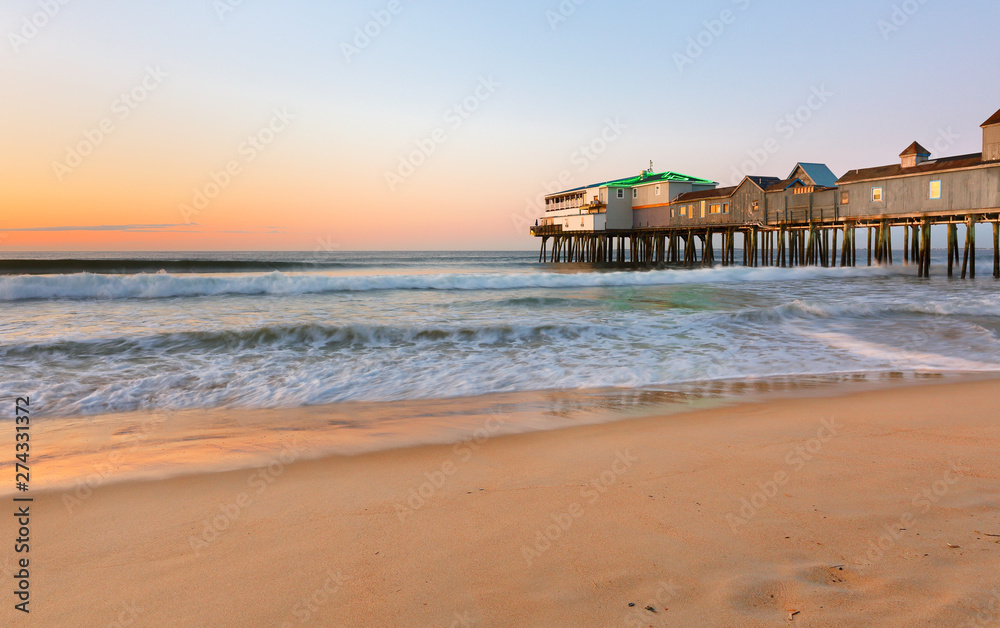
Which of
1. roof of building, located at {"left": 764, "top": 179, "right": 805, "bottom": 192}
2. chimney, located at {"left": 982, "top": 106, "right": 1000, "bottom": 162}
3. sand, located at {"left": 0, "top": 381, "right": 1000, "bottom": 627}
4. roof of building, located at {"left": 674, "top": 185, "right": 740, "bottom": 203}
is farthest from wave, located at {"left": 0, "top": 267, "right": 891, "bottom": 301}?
sand, located at {"left": 0, "top": 381, "right": 1000, "bottom": 627}

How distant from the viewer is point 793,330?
39.6ft

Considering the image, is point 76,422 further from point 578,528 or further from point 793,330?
point 793,330

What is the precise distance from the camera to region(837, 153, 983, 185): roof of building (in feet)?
84.8

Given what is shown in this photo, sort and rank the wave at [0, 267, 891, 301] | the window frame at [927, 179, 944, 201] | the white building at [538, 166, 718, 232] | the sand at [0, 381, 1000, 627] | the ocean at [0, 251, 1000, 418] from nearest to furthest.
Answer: the sand at [0, 381, 1000, 627], the ocean at [0, 251, 1000, 418], the wave at [0, 267, 891, 301], the window frame at [927, 179, 944, 201], the white building at [538, 166, 718, 232]

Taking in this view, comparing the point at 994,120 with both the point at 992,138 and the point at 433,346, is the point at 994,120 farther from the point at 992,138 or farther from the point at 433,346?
the point at 433,346

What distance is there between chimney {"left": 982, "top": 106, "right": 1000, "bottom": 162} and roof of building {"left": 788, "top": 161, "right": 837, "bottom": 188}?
9116mm

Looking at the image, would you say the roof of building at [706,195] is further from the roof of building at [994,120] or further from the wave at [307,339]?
the wave at [307,339]

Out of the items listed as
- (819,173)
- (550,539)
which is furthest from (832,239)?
(550,539)

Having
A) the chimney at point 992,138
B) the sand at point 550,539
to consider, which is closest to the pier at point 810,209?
the chimney at point 992,138

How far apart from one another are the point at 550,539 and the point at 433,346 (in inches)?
319

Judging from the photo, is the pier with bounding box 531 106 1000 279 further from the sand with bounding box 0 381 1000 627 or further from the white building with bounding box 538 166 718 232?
A: the sand with bounding box 0 381 1000 627

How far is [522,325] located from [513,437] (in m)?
8.00

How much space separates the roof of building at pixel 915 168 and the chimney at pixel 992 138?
0.44 m

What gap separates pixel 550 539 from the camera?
2.86 metres
